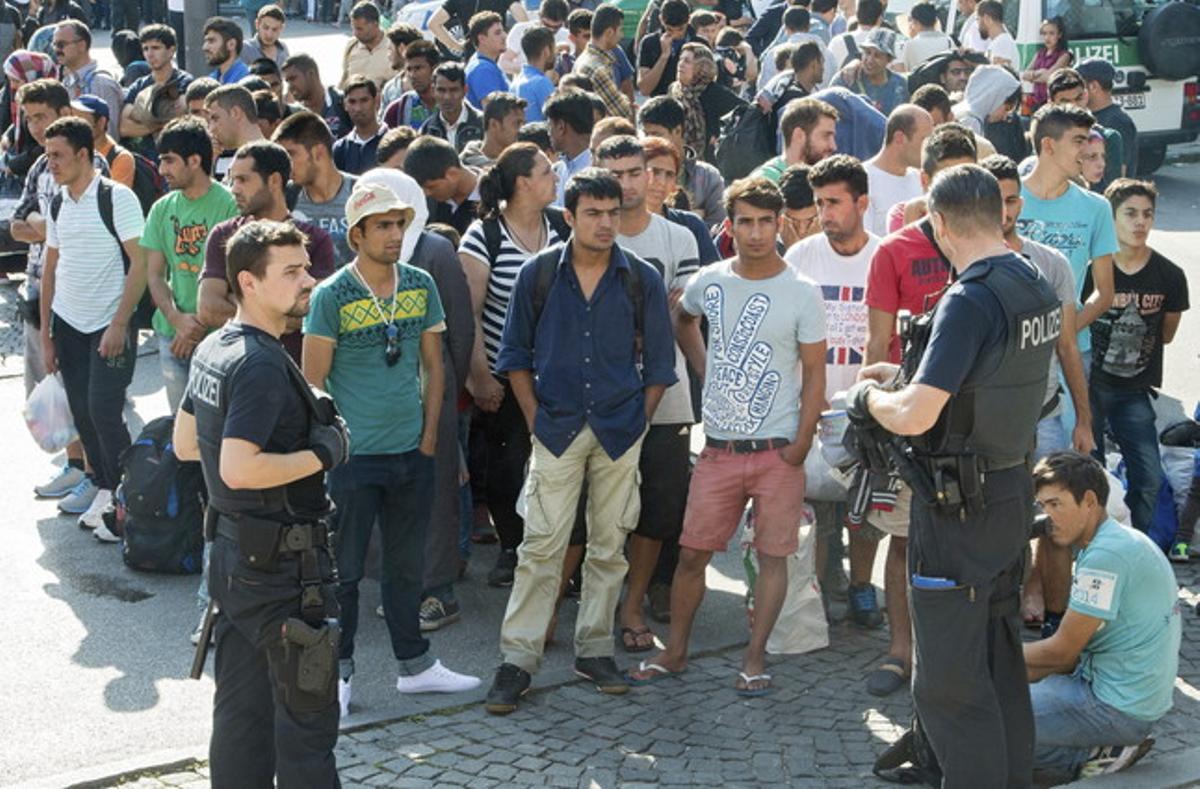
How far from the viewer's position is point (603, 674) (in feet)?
22.1

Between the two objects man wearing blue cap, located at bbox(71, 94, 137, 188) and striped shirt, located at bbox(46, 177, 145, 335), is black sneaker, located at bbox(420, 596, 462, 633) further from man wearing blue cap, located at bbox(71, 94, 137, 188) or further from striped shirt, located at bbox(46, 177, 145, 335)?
man wearing blue cap, located at bbox(71, 94, 137, 188)

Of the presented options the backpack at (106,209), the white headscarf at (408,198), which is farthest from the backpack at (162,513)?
the white headscarf at (408,198)

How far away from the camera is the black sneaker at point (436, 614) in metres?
7.42

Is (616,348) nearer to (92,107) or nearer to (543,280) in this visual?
(543,280)

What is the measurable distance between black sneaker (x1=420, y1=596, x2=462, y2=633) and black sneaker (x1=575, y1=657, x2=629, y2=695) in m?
0.84

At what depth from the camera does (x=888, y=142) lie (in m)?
8.66

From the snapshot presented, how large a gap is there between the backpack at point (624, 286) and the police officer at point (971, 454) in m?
1.41

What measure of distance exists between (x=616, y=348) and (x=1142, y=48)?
12734mm

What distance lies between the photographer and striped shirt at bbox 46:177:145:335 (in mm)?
8523

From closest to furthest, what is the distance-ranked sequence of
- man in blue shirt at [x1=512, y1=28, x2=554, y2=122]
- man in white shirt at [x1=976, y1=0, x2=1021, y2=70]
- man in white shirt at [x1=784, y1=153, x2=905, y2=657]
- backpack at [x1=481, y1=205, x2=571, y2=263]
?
man in white shirt at [x1=784, y1=153, x2=905, y2=657] < backpack at [x1=481, y1=205, x2=571, y2=263] < man in blue shirt at [x1=512, y1=28, x2=554, y2=122] < man in white shirt at [x1=976, y1=0, x2=1021, y2=70]

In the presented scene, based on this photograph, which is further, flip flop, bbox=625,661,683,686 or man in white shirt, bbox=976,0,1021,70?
man in white shirt, bbox=976,0,1021,70

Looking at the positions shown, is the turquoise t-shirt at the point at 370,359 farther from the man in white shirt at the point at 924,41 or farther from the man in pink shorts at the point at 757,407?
the man in white shirt at the point at 924,41

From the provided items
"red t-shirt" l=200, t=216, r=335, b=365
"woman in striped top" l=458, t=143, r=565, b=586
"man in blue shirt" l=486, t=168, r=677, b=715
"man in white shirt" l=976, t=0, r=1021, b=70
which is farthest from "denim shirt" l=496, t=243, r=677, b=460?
"man in white shirt" l=976, t=0, r=1021, b=70

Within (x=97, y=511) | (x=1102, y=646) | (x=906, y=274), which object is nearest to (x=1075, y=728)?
(x=1102, y=646)
